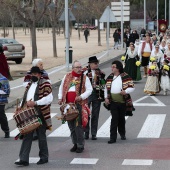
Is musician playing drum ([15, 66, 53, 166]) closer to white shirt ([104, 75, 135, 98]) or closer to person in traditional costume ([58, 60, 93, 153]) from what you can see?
person in traditional costume ([58, 60, 93, 153])

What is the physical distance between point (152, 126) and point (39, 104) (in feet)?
15.4

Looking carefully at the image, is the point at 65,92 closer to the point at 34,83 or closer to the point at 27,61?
the point at 34,83

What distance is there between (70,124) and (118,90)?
135cm

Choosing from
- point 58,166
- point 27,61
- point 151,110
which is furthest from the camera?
point 27,61

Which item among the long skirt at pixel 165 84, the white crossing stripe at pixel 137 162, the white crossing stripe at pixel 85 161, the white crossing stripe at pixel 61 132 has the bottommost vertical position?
the white crossing stripe at pixel 61 132

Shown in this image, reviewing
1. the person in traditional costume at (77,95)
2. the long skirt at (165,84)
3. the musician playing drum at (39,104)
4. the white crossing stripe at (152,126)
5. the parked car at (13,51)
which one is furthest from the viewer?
the parked car at (13,51)

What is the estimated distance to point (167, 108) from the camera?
17922 mm

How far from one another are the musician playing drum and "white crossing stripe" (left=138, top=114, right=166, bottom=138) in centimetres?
318

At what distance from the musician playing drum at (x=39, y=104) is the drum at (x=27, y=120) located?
0.11 meters

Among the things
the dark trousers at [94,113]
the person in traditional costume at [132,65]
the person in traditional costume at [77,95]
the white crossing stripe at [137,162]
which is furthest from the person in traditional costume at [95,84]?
the person in traditional costume at [132,65]

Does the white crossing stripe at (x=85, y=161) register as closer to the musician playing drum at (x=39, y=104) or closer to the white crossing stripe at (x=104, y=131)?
the musician playing drum at (x=39, y=104)

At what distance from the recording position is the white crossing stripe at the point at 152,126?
1364 centimetres

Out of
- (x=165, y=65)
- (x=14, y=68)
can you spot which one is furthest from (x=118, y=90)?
(x=14, y=68)

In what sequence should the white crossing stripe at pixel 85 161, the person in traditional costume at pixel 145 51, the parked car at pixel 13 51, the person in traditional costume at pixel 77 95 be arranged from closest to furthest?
the white crossing stripe at pixel 85 161 → the person in traditional costume at pixel 77 95 → the person in traditional costume at pixel 145 51 → the parked car at pixel 13 51
